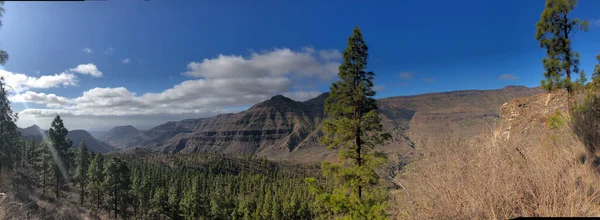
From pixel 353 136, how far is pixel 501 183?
32.4 feet

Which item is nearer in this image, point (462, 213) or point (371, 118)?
point (462, 213)

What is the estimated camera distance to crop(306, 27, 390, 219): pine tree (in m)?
14.1

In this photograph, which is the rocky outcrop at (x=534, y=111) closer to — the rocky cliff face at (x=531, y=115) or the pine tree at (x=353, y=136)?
the rocky cliff face at (x=531, y=115)

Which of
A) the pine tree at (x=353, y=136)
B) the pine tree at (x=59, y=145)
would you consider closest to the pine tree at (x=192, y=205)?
the pine tree at (x=59, y=145)

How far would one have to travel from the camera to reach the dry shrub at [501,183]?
4.73 meters

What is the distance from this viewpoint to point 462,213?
17.6ft

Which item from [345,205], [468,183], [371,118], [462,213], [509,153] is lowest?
[345,205]

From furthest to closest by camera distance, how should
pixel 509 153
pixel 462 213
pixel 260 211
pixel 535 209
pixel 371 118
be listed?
1. pixel 260 211
2. pixel 371 118
3. pixel 509 153
4. pixel 462 213
5. pixel 535 209

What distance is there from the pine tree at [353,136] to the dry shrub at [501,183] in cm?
653

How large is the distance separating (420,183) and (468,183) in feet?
4.73

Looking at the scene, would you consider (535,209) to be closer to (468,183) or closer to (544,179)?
(544,179)

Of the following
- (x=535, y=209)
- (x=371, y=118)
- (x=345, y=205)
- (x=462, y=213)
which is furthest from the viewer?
(x=371, y=118)

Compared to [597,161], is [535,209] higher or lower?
lower

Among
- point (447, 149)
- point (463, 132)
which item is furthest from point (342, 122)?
point (447, 149)
